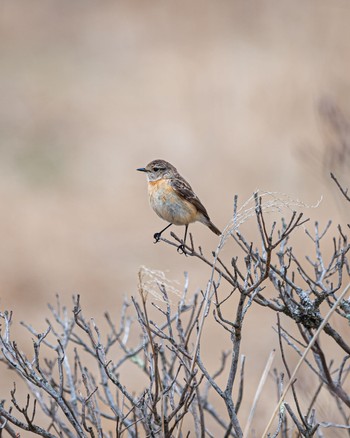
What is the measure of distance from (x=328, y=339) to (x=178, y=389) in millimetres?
7385

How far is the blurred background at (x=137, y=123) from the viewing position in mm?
14070

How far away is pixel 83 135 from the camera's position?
1812 centimetres

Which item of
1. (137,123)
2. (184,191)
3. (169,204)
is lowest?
(169,204)

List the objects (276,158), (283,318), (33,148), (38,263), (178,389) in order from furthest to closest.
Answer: (33,148), (276,158), (38,263), (283,318), (178,389)

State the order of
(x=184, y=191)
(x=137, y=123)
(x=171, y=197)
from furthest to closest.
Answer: (x=137, y=123) → (x=184, y=191) → (x=171, y=197)

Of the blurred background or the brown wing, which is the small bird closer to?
the brown wing

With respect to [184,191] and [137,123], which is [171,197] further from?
[137,123]

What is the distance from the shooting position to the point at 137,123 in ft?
60.6

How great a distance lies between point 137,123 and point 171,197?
1277 centimetres

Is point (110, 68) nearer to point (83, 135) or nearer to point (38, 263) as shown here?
point (83, 135)

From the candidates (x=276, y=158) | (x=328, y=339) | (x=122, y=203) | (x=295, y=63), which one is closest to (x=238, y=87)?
(x=295, y=63)

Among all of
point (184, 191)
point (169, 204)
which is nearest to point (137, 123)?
point (184, 191)

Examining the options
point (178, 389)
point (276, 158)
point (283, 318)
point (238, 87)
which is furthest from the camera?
point (238, 87)

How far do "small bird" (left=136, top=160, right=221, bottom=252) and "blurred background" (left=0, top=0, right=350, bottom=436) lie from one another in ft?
18.4
